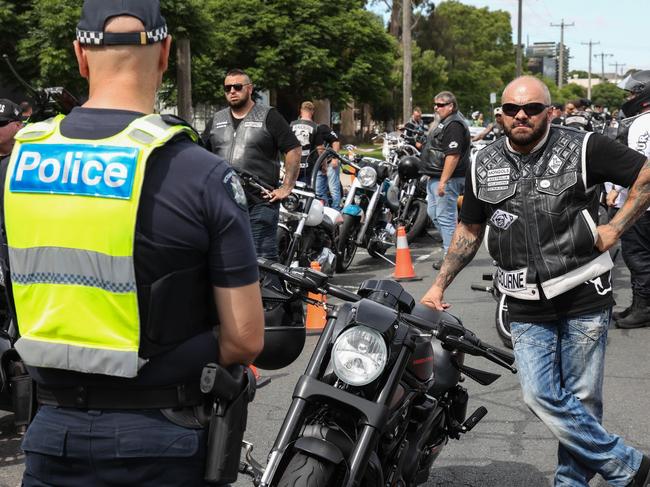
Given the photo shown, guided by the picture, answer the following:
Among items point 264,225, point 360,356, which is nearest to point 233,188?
point 360,356

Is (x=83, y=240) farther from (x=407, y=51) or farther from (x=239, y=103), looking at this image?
(x=407, y=51)

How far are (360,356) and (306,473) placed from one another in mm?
415

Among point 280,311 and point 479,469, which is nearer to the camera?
point 280,311

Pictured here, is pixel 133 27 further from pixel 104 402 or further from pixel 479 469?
pixel 479 469

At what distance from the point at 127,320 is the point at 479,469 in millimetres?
2851

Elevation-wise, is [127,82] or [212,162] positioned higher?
[127,82]

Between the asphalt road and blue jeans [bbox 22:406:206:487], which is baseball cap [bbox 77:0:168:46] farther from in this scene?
the asphalt road

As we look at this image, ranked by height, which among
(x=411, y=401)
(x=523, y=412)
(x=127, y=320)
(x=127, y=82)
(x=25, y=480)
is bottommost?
(x=523, y=412)

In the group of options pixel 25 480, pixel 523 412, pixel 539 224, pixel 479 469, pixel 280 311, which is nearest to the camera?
pixel 25 480

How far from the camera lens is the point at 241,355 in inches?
91.0

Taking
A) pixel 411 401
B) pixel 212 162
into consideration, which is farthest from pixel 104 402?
pixel 411 401

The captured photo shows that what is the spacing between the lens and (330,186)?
1552 cm

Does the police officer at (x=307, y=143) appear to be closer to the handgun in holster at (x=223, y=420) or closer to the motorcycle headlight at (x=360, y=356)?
the motorcycle headlight at (x=360, y=356)

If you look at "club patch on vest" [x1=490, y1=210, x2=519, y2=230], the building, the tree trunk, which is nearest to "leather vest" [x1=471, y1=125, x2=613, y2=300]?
"club patch on vest" [x1=490, y1=210, x2=519, y2=230]
